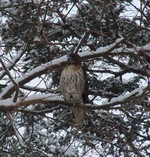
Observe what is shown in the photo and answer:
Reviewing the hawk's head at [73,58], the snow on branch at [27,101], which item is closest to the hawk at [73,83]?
the hawk's head at [73,58]

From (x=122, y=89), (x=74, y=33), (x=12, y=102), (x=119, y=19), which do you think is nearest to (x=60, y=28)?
(x=74, y=33)

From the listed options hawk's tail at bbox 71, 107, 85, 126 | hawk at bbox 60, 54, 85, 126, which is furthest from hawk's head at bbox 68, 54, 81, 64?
hawk's tail at bbox 71, 107, 85, 126

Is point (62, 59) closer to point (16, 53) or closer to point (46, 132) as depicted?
point (16, 53)

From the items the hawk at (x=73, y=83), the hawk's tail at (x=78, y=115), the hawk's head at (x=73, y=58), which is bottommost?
the hawk's tail at (x=78, y=115)

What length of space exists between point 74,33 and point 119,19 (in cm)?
88

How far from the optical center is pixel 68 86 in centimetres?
770

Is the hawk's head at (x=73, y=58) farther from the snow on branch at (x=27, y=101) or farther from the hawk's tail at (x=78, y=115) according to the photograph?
the snow on branch at (x=27, y=101)

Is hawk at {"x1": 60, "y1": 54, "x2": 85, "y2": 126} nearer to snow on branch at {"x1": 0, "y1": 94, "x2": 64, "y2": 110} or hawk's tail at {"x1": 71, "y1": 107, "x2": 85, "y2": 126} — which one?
hawk's tail at {"x1": 71, "y1": 107, "x2": 85, "y2": 126}

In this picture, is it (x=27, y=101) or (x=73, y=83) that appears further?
(x=73, y=83)

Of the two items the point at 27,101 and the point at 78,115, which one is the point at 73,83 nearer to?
the point at 78,115

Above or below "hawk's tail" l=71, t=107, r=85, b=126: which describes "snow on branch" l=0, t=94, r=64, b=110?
below

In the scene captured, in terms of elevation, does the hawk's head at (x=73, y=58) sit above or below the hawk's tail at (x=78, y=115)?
above

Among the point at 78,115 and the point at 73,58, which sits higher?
the point at 73,58

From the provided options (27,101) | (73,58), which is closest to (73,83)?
(73,58)
